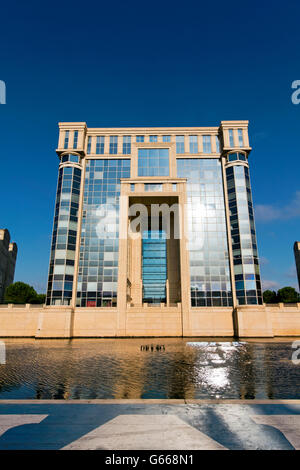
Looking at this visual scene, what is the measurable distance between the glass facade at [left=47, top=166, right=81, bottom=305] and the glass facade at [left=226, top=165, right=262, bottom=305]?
106ft

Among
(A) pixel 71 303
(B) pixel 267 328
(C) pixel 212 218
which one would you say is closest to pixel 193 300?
(B) pixel 267 328

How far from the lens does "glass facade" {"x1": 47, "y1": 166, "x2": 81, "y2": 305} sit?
5231cm

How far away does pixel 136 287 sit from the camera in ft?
216

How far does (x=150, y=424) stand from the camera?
23.2ft

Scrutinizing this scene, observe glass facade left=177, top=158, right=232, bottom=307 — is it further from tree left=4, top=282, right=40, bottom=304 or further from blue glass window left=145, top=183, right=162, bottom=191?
tree left=4, top=282, right=40, bottom=304

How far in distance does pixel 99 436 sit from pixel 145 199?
56323mm

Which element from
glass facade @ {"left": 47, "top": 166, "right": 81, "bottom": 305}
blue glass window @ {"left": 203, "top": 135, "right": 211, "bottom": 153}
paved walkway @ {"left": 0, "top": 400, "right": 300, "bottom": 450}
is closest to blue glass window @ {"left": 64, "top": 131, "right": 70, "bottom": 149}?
glass facade @ {"left": 47, "top": 166, "right": 81, "bottom": 305}

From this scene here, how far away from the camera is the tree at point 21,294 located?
8238cm

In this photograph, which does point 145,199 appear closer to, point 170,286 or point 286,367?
point 170,286

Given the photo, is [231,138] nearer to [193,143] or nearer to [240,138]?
[240,138]

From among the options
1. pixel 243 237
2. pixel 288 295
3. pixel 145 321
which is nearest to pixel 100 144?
pixel 243 237

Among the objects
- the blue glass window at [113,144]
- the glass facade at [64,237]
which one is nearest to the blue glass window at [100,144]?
the blue glass window at [113,144]

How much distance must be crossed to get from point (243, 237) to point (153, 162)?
2570 cm
